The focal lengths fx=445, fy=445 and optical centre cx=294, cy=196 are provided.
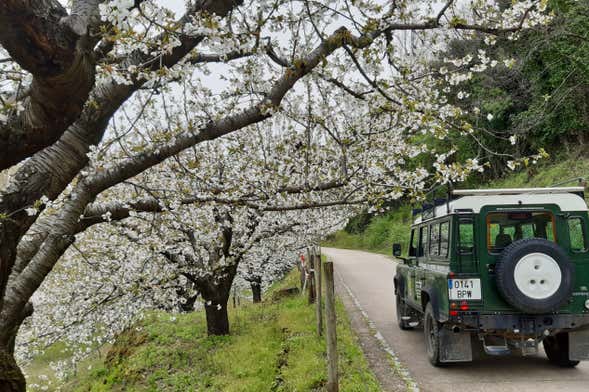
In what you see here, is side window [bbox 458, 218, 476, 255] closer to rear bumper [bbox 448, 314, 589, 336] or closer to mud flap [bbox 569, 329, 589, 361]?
rear bumper [bbox 448, 314, 589, 336]

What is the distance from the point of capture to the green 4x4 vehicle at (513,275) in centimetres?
639

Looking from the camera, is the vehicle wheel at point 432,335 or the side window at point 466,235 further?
the vehicle wheel at point 432,335

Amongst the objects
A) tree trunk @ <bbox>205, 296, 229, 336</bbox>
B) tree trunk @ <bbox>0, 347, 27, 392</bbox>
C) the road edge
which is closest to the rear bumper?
A: the road edge

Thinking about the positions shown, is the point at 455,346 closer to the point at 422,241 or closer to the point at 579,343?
the point at 579,343

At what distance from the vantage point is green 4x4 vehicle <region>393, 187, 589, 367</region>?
6.39 meters

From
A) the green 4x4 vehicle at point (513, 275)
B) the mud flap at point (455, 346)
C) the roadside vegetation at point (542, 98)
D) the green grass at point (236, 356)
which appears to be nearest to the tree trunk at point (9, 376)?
the green grass at point (236, 356)

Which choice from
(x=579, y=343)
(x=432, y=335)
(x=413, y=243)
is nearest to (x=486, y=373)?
(x=432, y=335)

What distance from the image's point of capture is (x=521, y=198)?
698cm

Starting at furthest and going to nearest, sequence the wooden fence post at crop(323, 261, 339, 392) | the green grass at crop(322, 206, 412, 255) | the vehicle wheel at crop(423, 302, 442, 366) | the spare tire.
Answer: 1. the green grass at crop(322, 206, 412, 255)
2. the vehicle wheel at crop(423, 302, 442, 366)
3. the spare tire
4. the wooden fence post at crop(323, 261, 339, 392)

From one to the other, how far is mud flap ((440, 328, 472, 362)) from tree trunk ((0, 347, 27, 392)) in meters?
5.90

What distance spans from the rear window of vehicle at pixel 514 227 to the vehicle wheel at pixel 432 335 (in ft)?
5.03

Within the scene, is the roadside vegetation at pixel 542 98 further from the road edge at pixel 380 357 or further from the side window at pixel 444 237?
the side window at pixel 444 237

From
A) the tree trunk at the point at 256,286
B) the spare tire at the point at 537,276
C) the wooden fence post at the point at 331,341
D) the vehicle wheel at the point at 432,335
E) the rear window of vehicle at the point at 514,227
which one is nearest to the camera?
the wooden fence post at the point at 331,341

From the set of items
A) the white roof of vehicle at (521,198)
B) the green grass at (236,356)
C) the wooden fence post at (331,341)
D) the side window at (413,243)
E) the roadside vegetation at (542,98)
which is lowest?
the green grass at (236,356)
